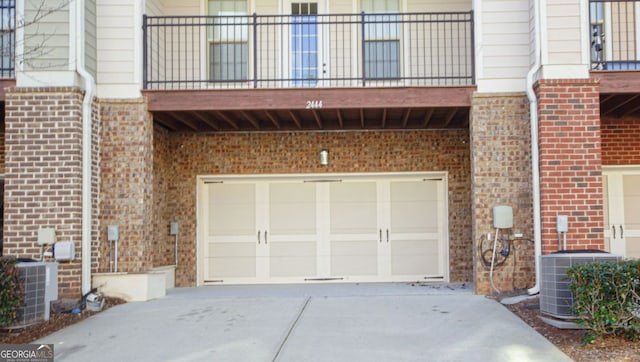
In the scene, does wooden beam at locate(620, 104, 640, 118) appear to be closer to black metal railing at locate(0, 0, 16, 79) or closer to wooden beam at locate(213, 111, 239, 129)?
wooden beam at locate(213, 111, 239, 129)

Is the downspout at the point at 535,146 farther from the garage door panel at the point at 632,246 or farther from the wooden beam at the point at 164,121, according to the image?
the wooden beam at the point at 164,121

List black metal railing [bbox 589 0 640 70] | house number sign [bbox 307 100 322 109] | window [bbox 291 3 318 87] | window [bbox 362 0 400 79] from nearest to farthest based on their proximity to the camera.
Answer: house number sign [bbox 307 100 322 109] → black metal railing [bbox 589 0 640 70] → window [bbox 362 0 400 79] → window [bbox 291 3 318 87]

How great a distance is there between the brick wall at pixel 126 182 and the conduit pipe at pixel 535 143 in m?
5.78

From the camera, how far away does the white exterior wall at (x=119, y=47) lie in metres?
9.35

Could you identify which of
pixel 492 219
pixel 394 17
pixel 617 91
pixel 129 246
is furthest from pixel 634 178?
pixel 129 246

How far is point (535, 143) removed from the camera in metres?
8.85

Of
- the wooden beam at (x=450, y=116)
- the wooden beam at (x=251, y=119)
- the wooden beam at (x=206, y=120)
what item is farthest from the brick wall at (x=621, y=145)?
the wooden beam at (x=206, y=120)

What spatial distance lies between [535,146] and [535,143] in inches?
1.7

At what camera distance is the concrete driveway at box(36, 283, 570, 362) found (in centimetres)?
609

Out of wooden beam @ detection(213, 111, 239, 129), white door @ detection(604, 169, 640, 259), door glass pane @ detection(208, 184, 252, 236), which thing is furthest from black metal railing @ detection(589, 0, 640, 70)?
door glass pane @ detection(208, 184, 252, 236)

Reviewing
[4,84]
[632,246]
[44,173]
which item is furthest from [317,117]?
[632,246]

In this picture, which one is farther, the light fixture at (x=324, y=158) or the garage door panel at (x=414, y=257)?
the garage door panel at (x=414, y=257)

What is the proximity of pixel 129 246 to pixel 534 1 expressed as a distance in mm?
6998

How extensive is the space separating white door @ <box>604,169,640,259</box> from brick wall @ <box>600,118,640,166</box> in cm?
23
